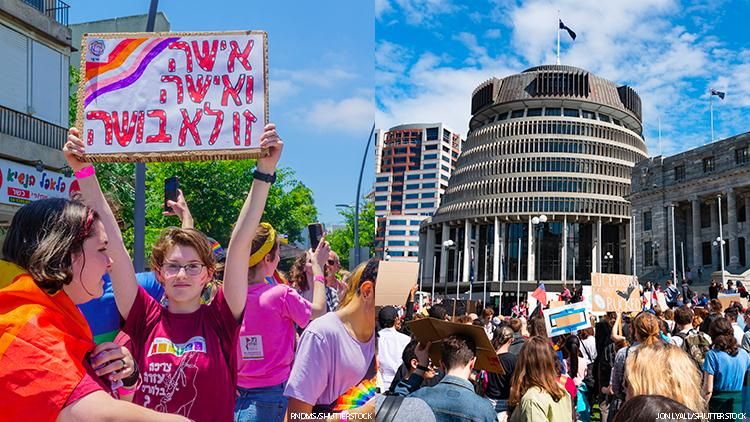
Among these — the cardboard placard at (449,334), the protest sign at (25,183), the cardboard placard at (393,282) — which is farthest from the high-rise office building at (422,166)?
the cardboard placard at (393,282)

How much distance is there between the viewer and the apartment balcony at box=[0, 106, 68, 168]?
619 inches

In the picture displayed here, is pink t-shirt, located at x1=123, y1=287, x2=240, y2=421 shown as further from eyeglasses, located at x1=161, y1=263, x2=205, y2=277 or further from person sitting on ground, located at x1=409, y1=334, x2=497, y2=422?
person sitting on ground, located at x1=409, y1=334, x2=497, y2=422

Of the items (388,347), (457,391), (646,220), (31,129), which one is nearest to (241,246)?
(457,391)

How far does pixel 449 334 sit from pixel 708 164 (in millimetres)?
75686

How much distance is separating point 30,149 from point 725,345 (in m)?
14.8

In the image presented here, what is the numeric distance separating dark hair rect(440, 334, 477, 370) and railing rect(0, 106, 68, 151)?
1454cm

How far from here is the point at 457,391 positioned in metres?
3.93

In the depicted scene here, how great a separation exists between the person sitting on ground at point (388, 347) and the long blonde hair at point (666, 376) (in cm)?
233

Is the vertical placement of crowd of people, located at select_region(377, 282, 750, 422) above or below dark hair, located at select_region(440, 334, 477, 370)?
below

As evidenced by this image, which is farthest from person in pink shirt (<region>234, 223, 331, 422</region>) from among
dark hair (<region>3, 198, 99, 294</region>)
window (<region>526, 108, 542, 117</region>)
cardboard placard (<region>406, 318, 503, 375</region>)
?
window (<region>526, 108, 542, 117</region>)

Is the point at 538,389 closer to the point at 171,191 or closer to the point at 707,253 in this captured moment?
the point at 171,191

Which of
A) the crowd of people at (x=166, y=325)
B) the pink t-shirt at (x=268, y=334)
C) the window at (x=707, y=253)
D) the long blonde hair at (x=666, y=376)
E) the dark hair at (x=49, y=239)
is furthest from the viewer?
the window at (x=707, y=253)

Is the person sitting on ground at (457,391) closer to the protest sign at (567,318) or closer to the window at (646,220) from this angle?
the protest sign at (567,318)

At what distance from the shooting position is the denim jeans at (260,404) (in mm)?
3844
